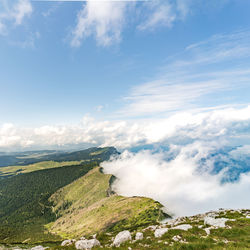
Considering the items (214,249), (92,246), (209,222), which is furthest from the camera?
(209,222)

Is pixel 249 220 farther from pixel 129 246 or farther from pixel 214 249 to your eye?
pixel 129 246

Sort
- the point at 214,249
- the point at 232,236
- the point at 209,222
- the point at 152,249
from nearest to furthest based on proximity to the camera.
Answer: the point at 214,249 < the point at 152,249 < the point at 232,236 < the point at 209,222

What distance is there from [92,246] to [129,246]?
18.2 feet

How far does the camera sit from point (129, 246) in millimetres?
17734

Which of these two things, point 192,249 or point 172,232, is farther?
point 172,232

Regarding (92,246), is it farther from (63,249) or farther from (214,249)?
(214,249)

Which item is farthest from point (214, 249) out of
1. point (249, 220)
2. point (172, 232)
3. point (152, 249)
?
point (249, 220)

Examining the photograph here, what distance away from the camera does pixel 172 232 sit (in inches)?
800

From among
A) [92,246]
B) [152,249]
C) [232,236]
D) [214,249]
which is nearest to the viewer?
[214,249]

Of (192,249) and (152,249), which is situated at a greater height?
(192,249)

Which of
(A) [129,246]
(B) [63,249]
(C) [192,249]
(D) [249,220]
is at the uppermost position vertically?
(C) [192,249]

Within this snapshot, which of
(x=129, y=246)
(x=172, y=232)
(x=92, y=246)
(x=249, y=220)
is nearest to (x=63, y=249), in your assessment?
(x=92, y=246)

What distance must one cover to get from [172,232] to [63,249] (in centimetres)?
1510

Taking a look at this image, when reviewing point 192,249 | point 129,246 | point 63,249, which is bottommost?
point 63,249
